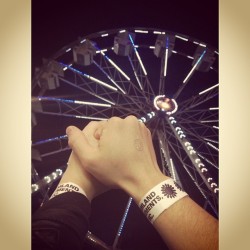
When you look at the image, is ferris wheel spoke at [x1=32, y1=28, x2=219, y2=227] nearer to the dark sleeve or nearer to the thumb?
the thumb

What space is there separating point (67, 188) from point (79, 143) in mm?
272

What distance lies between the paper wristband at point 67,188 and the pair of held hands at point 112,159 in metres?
0.03

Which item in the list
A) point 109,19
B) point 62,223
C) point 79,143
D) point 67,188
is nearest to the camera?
point 62,223

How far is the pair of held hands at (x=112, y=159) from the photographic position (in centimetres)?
229

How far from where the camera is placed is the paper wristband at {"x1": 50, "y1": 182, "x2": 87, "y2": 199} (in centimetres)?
222

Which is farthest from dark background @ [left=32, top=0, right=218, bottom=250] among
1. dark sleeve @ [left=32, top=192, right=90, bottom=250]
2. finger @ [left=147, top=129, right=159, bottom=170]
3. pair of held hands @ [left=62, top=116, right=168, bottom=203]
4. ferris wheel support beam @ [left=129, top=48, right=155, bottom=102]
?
dark sleeve @ [left=32, top=192, right=90, bottom=250]

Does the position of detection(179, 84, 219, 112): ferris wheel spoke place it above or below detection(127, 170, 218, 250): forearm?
above

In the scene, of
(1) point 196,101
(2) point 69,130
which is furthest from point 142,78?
(2) point 69,130

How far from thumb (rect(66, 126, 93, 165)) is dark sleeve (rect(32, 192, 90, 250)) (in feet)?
0.77

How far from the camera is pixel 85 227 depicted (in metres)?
2.12

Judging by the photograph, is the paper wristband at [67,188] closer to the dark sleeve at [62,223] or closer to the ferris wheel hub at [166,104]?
the dark sleeve at [62,223]

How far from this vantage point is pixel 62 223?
2.00 meters

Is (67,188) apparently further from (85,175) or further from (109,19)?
(109,19)
